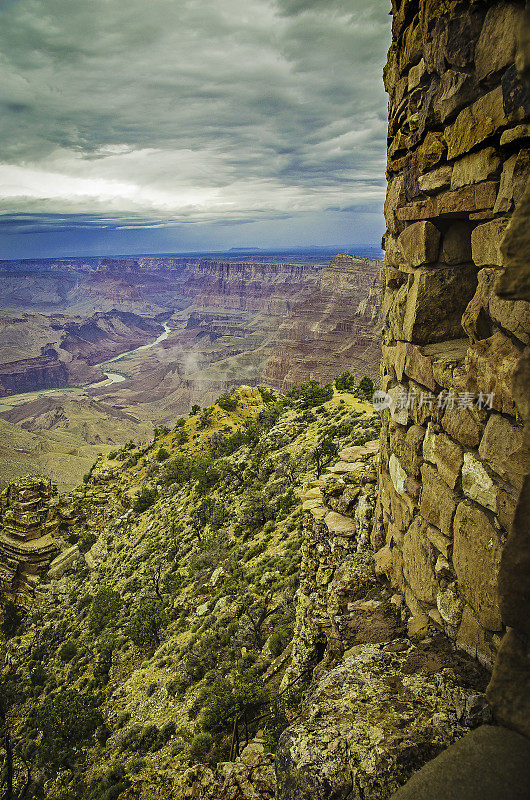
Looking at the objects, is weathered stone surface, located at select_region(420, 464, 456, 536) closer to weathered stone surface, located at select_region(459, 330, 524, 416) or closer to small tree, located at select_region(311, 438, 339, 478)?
weathered stone surface, located at select_region(459, 330, 524, 416)

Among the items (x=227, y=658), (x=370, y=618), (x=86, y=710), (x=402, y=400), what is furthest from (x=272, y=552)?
(x=402, y=400)

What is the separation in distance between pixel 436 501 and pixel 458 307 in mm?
2700

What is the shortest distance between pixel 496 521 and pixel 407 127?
220 inches

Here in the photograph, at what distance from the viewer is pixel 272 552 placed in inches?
692

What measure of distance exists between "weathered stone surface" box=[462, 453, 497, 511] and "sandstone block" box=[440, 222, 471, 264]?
2652 millimetres

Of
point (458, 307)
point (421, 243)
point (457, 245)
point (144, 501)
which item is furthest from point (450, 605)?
point (144, 501)

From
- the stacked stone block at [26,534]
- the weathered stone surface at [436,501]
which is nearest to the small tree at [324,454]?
the weathered stone surface at [436,501]

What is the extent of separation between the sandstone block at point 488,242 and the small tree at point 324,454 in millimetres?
17444

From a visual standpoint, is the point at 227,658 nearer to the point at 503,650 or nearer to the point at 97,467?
the point at 503,650

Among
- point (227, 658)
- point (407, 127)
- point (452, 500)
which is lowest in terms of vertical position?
point (227, 658)

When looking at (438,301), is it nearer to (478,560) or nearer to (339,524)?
(478,560)

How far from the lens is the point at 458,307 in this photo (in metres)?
5.76

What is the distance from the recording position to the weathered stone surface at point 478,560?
4.41 m

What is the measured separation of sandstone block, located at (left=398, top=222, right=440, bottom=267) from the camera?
5621 millimetres
